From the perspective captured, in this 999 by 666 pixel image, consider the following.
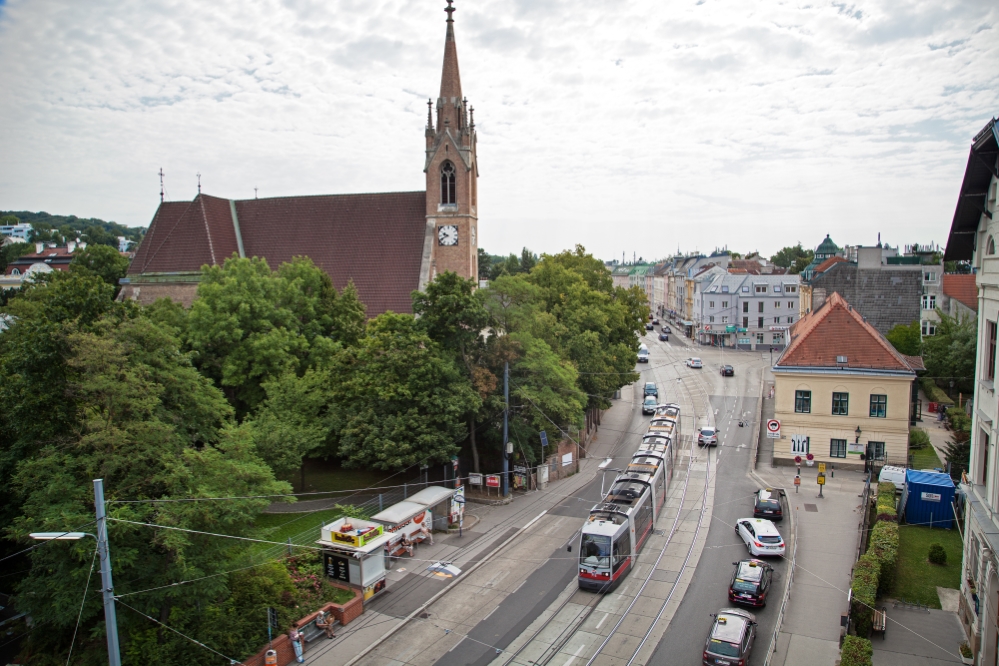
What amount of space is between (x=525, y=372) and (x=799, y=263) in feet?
408

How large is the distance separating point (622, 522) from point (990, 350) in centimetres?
1204

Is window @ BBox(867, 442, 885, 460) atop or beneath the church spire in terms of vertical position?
beneath

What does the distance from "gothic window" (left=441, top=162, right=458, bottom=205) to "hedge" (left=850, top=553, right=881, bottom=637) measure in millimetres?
33379

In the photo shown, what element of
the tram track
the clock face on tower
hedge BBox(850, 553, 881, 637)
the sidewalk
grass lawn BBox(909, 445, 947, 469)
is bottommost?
the sidewalk

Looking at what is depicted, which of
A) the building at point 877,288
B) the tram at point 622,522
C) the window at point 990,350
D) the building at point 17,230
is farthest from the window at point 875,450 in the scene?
the building at point 17,230

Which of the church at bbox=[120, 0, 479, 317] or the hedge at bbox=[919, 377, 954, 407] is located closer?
the church at bbox=[120, 0, 479, 317]

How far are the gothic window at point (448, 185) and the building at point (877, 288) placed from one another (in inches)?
1485

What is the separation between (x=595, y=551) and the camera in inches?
906

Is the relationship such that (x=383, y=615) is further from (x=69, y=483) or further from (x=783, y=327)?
(x=783, y=327)

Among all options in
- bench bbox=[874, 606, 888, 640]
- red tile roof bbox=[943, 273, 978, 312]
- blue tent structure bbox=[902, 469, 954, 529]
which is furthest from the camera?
red tile roof bbox=[943, 273, 978, 312]

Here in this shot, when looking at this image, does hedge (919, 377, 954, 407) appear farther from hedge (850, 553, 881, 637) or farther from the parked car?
hedge (850, 553, 881, 637)

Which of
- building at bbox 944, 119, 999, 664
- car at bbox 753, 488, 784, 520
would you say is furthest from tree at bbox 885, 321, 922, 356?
Answer: building at bbox 944, 119, 999, 664

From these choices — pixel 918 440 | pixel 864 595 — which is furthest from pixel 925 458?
pixel 864 595

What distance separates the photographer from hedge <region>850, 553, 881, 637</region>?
19.4 m
